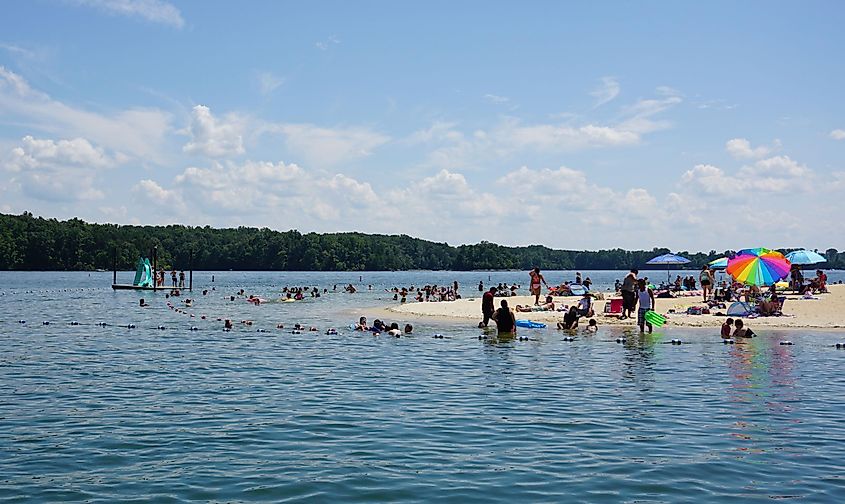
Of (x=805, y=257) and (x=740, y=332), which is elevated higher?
(x=805, y=257)

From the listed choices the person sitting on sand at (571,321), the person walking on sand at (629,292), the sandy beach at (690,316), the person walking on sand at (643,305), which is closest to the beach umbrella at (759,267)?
the sandy beach at (690,316)

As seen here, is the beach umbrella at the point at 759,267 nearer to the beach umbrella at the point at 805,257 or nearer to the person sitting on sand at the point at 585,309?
the person sitting on sand at the point at 585,309

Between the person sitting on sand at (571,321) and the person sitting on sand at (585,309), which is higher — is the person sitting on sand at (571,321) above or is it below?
below

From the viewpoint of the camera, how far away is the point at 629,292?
3272 centimetres

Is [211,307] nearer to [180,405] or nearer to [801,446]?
[180,405]

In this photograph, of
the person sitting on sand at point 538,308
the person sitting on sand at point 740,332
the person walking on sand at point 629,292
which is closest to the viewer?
the person sitting on sand at point 740,332

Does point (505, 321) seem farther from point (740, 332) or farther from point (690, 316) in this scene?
point (690, 316)

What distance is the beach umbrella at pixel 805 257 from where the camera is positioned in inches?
1767

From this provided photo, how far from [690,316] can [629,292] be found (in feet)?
13.3

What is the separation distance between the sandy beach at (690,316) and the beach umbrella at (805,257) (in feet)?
6.42

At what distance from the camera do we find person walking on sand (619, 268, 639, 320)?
3164 centimetres

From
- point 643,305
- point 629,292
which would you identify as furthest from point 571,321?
point 629,292

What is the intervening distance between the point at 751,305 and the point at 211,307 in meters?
32.4

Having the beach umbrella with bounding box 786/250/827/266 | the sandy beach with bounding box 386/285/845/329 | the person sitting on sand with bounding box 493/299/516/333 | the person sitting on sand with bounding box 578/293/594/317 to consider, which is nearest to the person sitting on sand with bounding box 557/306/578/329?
the sandy beach with bounding box 386/285/845/329
